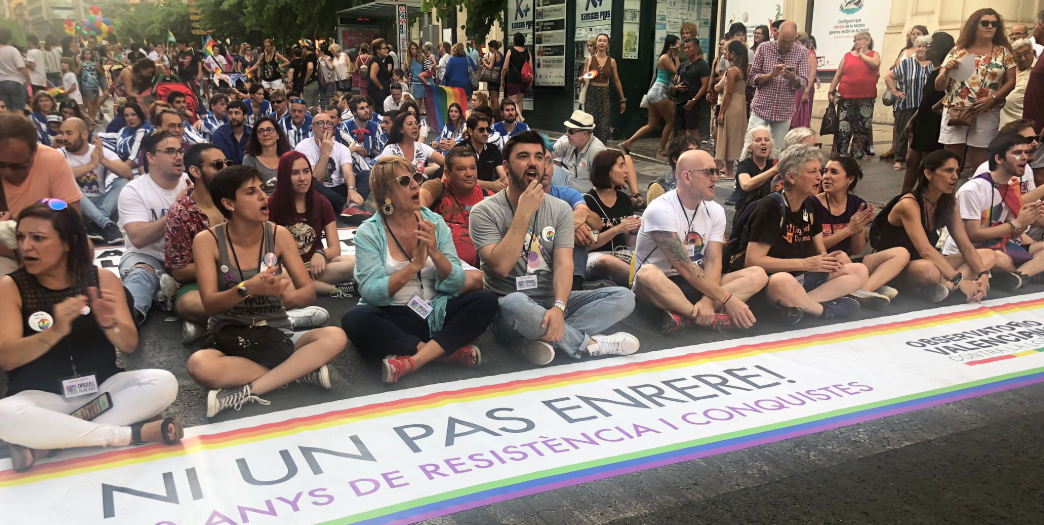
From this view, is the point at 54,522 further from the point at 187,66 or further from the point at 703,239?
the point at 187,66

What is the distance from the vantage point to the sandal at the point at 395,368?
371cm

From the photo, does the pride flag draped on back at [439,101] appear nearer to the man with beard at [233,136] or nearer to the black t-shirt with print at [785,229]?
the man with beard at [233,136]

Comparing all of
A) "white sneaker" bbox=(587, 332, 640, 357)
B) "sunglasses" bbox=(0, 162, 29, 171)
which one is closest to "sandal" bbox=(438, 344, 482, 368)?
"white sneaker" bbox=(587, 332, 640, 357)

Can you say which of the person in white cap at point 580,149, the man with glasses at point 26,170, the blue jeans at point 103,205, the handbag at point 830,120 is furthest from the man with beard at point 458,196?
the handbag at point 830,120

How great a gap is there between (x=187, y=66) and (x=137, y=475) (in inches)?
688

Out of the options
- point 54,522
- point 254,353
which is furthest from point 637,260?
point 54,522

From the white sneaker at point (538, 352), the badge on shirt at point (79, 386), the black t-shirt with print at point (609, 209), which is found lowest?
the white sneaker at point (538, 352)

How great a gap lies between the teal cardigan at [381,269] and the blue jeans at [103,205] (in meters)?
4.15

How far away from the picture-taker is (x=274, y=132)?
22.4 ft

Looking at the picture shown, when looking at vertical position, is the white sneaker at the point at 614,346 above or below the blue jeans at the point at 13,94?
below

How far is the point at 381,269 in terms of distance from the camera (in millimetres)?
3910

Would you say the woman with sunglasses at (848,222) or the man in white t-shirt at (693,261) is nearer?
the man in white t-shirt at (693,261)

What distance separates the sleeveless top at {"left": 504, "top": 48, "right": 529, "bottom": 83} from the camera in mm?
14109

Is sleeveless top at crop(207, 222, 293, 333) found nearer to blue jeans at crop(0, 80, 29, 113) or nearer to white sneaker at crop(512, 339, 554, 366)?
white sneaker at crop(512, 339, 554, 366)
